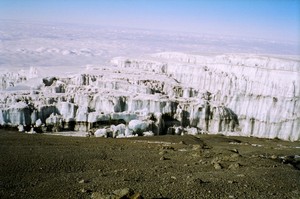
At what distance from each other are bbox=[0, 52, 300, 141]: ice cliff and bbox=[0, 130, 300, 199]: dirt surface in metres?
5.63

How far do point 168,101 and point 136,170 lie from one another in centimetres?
1671

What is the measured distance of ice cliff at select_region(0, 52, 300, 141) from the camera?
30.8 m

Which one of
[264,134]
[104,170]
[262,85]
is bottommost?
[264,134]

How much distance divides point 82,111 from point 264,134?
1701 centimetres

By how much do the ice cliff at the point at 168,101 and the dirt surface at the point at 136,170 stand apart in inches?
222

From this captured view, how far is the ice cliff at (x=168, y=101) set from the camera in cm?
3075

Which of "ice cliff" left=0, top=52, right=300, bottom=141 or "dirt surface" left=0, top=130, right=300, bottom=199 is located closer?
"dirt surface" left=0, top=130, right=300, bottom=199

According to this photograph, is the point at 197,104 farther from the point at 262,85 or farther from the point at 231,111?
the point at 262,85

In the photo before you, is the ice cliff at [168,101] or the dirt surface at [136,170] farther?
the ice cliff at [168,101]

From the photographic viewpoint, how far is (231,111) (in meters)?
34.3

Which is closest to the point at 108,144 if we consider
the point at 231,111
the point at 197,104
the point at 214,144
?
the point at 214,144

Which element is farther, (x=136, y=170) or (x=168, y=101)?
(x=168, y=101)

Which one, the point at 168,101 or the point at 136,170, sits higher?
the point at 168,101

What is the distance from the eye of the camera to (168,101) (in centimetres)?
3316
